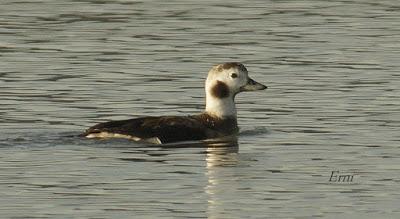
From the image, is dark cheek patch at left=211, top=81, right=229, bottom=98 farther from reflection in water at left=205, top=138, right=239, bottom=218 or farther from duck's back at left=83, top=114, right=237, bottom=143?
reflection in water at left=205, top=138, right=239, bottom=218

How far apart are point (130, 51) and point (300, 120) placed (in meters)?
6.99

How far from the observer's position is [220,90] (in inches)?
887

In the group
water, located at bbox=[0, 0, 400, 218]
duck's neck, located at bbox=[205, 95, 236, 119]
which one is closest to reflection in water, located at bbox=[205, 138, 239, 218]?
water, located at bbox=[0, 0, 400, 218]

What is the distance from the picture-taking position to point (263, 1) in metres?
35.7

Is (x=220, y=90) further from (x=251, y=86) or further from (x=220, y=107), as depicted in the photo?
(x=251, y=86)

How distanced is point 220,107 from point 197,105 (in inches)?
69.2

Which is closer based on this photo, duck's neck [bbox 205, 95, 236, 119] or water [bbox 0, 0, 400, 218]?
water [bbox 0, 0, 400, 218]

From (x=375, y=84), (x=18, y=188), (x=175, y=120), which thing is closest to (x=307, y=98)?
(x=375, y=84)

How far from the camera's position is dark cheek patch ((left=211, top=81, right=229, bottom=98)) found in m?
22.5

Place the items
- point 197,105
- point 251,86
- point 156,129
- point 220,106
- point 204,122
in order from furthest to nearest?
point 197,105, point 251,86, point 220,106, point 204,122, point 156,129

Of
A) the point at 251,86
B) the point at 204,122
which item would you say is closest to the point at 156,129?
the point at 204,122

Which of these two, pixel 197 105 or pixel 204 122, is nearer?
pixel 204 122

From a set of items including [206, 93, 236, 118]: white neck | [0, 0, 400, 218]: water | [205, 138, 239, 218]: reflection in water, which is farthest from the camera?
[206, 93, 236, 118]: white neck

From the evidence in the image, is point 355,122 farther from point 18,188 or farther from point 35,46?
point 35,46
